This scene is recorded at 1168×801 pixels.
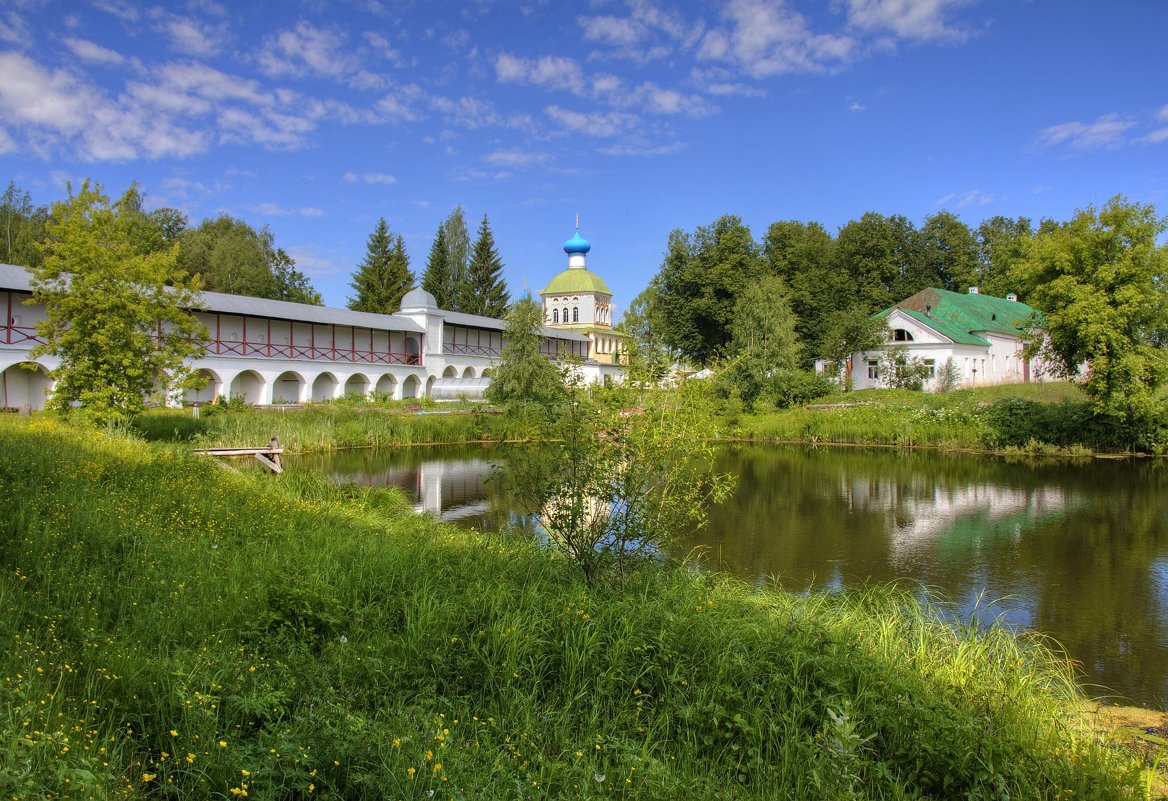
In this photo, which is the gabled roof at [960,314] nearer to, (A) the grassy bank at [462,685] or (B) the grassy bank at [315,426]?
(B) the grassy bank at [315,426]

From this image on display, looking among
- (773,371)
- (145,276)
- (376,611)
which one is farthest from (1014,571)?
(773,371)

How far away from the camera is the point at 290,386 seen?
121 ft

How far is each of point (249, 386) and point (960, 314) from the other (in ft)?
117

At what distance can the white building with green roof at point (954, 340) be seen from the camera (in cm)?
3956

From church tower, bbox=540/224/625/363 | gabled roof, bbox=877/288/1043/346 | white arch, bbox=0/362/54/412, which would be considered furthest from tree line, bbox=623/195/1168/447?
white arch, bbox=0/362/54/412

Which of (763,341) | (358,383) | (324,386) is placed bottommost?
(324,386)

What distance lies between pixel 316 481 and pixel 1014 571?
33.5ft

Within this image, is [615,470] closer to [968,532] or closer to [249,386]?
[968,532]

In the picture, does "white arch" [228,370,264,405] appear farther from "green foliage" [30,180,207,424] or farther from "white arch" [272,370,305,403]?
"green foliage" [30,180,207,424]

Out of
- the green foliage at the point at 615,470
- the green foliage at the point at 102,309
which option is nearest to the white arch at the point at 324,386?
the green foliage at the point at 102,309

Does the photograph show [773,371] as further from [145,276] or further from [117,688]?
[117,688]

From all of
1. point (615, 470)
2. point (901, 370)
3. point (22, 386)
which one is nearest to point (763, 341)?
point (901, 370)

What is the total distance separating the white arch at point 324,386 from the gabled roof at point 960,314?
27.8 meters

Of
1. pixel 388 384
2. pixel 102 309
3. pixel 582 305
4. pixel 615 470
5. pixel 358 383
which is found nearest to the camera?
pixel 615 470
